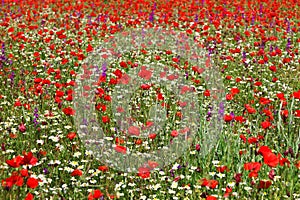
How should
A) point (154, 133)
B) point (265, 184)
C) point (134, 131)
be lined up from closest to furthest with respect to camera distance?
point (265, 184), point (134, 131), point (154, 133)

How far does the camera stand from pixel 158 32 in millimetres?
9211

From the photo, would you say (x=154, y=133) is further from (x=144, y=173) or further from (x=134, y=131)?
(x=144, y=173)

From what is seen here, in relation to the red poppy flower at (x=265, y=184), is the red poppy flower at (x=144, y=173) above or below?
below

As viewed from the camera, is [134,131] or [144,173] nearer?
[144,173]

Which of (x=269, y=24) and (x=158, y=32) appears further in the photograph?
(x=269, y=24)

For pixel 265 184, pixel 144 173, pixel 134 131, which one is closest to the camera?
pixel 265 184

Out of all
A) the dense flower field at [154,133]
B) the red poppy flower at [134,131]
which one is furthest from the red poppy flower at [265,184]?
the red poppy flower at [134,131]

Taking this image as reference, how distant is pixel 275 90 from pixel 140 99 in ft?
6.60

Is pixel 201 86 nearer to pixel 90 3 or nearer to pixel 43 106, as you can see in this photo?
pixel 43 106

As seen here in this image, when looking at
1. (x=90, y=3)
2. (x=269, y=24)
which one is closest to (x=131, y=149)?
(x=269, y=24)

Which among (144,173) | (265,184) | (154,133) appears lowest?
(154,133)

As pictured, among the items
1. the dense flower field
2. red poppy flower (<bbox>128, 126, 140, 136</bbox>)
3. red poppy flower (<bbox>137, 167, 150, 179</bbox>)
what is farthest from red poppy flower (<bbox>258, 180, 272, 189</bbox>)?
red poppy flower (<bbox>128, 126, 140, 136</bbox>)

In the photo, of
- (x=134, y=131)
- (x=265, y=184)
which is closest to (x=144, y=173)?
(x=134, y=131)

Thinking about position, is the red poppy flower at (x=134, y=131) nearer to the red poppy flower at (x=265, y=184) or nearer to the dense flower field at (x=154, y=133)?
the dense flower field at (x=154, y=133)
